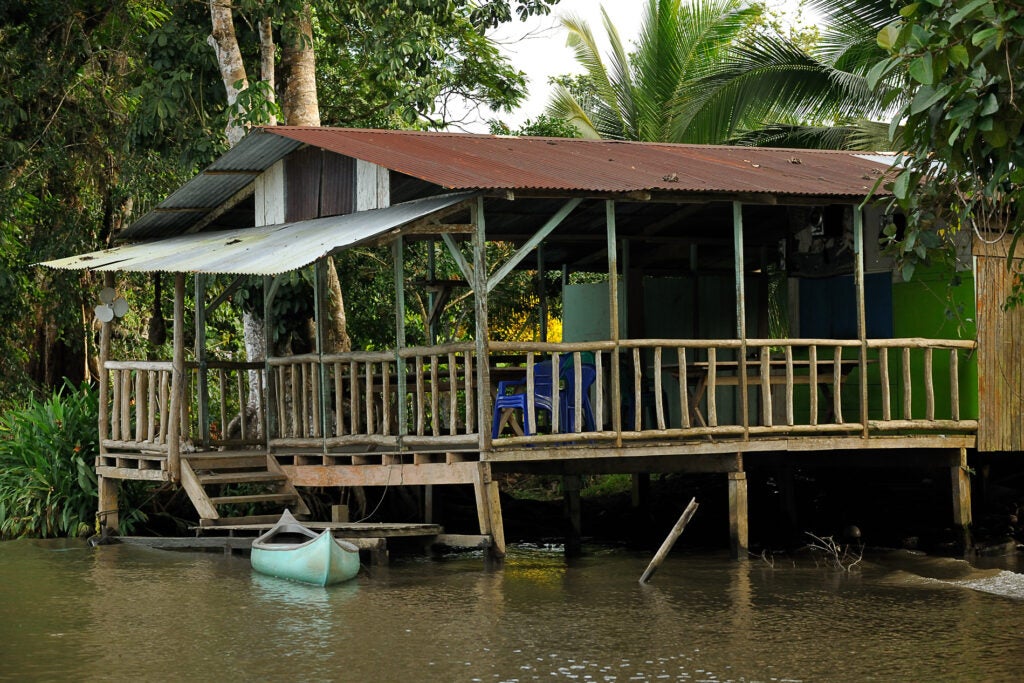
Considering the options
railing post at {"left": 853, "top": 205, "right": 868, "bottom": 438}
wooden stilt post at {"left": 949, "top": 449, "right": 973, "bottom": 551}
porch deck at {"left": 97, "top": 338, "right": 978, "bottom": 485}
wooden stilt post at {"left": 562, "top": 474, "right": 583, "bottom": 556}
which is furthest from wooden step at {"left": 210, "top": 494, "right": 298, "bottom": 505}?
wooden stilt post at {"left": 949, "top": 449, "right": 973, "bottom": 551}

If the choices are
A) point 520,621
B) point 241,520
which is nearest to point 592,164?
point 241,520

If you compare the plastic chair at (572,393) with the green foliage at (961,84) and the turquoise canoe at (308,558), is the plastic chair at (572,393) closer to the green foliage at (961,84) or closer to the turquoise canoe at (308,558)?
the turquoise canoe at (308,558)

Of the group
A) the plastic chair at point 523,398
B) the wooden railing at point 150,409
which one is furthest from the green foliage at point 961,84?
the wooden railing at point 150,409

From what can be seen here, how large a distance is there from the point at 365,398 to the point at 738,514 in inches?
160

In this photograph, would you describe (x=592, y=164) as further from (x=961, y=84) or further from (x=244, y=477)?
(x=961, y=84)

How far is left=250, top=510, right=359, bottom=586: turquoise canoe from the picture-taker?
11422mm

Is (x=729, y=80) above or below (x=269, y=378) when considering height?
above

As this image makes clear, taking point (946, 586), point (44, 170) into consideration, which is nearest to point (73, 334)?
point (44, 170)

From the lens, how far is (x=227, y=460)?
14.3 metres

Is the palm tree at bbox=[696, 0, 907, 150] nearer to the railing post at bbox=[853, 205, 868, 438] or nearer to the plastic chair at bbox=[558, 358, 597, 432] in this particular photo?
the railing post at bbox=[853, 205, 868, 438]

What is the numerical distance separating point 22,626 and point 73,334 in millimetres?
10357

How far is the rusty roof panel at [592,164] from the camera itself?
12008 mm

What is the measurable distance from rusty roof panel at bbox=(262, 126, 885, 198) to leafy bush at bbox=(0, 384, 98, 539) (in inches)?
191

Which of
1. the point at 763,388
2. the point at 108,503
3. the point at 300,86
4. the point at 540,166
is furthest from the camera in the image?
the point at 300,86
